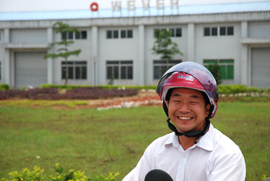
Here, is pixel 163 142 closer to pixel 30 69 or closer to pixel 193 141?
pixel 193 141

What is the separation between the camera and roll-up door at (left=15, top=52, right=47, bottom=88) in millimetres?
27859

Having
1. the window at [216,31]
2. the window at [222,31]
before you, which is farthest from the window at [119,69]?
the window at [222,31]

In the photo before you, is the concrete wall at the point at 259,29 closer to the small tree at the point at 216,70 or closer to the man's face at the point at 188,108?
the small tree at the point at 216,70

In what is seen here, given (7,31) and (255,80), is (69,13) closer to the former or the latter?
(7,31)

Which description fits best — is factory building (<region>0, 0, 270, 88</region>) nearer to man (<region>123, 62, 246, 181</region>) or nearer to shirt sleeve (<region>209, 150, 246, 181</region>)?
man (<region>123, 62, 246, 181</region>)

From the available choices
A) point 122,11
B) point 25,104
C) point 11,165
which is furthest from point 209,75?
point 122,11

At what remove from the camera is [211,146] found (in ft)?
4.89

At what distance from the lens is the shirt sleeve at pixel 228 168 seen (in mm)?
1382

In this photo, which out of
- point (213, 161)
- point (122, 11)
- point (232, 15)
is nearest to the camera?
point (213, 161)

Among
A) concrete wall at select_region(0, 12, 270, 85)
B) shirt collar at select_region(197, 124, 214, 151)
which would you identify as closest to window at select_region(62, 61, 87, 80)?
concrete wall at select_region(0, 12, 270, 85)

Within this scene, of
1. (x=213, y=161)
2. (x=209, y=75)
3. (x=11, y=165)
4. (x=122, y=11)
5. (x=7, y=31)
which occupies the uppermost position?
(x=122, y=11)

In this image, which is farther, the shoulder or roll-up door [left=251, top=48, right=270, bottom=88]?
roll-up door [left=251, top=48, right=270, bottom=88]

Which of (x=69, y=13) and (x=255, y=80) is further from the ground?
(x=69, y=13)

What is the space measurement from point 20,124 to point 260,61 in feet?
68.0
